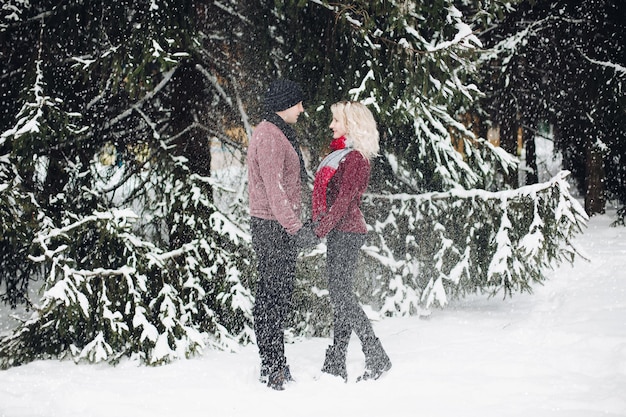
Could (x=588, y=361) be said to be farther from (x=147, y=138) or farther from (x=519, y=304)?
(x=147, y=138)

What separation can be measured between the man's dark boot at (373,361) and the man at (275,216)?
56cm

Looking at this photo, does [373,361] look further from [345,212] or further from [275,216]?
[275,216]

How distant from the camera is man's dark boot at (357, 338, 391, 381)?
432 cm

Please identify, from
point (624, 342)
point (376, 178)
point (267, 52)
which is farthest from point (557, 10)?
point (624, 342)

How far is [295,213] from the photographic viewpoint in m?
4.08

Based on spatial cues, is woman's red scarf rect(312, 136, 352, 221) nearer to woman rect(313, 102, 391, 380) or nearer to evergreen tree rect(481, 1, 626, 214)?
woman rect(313, 102, 391, 380)

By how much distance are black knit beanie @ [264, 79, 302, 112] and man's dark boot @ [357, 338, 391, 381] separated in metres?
1.76

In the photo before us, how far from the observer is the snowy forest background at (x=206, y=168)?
4.95 metres

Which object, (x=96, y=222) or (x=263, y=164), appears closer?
(x=263, y=164)

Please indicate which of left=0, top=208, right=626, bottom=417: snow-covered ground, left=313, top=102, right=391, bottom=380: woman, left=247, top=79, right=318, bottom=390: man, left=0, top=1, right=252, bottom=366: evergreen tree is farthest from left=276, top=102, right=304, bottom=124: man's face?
left=0, top=208, right=626, bottom=417: snow-covered ground

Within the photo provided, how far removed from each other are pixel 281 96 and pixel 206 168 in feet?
7.37

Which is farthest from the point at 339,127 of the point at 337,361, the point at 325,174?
the point at 337,361

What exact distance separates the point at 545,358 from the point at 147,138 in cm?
399

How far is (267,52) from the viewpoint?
590cm
